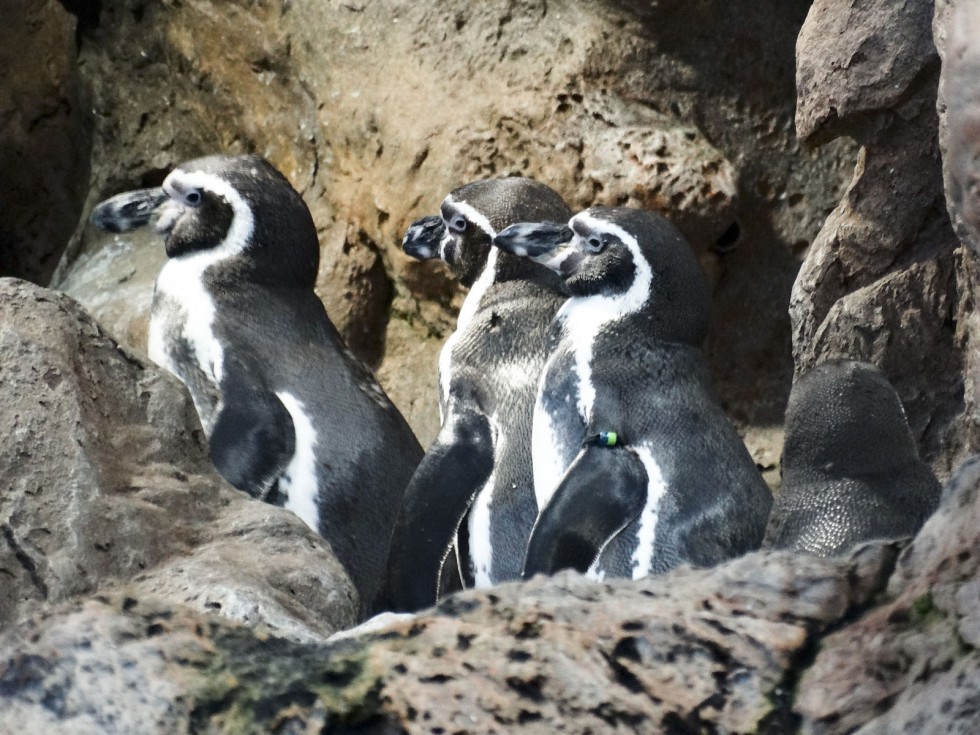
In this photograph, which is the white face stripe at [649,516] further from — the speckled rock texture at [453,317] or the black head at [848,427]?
the speckled rock texture at [453,317]

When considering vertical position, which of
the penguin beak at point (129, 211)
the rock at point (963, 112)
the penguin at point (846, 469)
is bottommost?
the penguin at point (846, 469)

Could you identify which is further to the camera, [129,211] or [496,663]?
[129,211]

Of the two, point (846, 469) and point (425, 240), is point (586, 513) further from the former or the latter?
point (425, 240)

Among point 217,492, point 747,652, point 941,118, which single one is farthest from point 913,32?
point 747,652

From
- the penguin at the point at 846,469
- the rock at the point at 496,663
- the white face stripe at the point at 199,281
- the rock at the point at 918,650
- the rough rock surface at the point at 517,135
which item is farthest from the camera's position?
the rough rock surface at the point at 517,135

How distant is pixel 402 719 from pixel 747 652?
33 cm

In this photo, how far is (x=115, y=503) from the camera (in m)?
2.55

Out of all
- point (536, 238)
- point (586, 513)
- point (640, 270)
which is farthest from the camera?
point (536, 238)

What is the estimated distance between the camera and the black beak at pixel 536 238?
4.14m

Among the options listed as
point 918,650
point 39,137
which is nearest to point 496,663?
point 918,650

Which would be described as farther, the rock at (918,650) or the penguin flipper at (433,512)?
the penguin flipper at (433,512)

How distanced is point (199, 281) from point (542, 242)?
3.02 feet

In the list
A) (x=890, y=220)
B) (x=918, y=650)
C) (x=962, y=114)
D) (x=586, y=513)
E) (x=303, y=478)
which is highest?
(x=962, y=114)

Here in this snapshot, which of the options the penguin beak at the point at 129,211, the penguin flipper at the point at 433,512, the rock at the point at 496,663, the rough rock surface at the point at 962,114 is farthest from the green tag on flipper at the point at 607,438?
the rock at the point at 496,663
